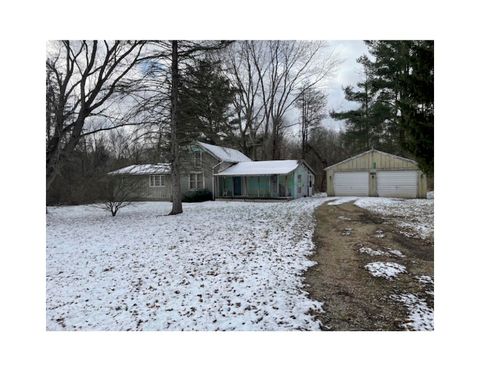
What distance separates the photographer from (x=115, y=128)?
7.27m

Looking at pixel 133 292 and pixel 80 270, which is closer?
pixel 133 292

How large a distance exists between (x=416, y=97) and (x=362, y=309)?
4.07 metres

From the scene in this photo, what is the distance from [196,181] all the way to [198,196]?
1.36m

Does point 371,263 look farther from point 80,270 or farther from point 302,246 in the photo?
point 80,270

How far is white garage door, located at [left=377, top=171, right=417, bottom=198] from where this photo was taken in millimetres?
13656

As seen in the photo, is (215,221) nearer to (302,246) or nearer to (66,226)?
(302,246)

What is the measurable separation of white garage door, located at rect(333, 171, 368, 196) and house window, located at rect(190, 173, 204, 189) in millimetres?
8131

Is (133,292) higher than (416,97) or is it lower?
lower

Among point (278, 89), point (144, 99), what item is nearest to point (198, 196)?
point (144, 99)

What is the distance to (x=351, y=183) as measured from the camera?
1550cm
